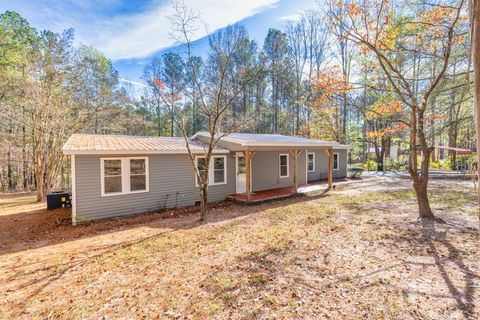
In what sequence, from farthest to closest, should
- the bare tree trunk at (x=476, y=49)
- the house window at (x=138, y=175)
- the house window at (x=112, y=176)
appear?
the house window at (x=138, y=175) → the house window at (x=112, y=176) → the bare tree trunk at (x=476, y=49)

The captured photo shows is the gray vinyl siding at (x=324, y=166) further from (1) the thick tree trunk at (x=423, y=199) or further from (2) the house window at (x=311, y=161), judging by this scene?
(1) the thick tree trunk at (x=423, y=199)

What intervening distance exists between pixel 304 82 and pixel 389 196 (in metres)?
18.0

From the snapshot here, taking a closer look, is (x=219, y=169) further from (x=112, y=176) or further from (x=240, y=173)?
(x=112, y=176)

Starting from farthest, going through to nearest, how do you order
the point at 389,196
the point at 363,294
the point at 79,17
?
1. the point at 389,196
2. the point at 79,17
3. the point at 363,294

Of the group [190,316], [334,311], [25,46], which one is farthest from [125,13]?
[334,311]

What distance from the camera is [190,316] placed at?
2914 millimetres

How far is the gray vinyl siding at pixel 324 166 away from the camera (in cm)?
1681

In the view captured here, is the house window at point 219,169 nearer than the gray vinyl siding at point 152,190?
No

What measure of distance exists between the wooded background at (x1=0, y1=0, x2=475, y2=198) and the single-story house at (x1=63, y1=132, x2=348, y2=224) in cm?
175

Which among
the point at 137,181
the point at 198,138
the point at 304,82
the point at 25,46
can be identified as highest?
the point at 304,82

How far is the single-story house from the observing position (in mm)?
7383

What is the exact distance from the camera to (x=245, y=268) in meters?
4.14

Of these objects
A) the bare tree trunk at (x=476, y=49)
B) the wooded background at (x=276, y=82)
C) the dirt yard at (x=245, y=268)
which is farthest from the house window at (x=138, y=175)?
the bare tree trunk at (x=476, y=49)

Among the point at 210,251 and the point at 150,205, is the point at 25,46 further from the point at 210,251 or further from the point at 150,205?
the point at 210,251
